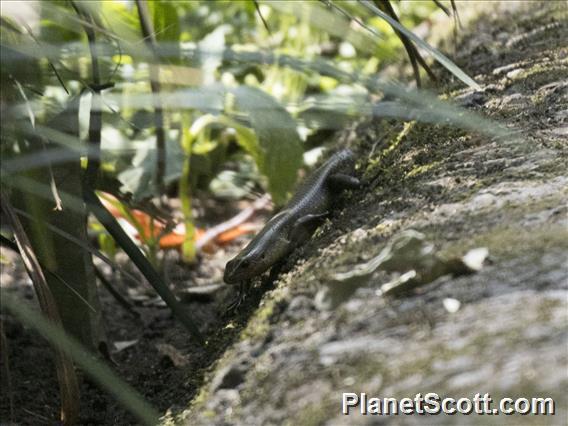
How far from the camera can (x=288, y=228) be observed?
10.6ft

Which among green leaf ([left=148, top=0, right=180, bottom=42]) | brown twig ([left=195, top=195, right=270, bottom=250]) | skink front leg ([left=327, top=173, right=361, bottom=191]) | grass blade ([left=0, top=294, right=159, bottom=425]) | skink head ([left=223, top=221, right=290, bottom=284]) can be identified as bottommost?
brown twig ([left=195, top=195, right=270, bottom=250])

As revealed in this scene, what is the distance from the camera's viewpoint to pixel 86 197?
9.49 ft

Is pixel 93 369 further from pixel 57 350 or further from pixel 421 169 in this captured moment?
pixel 421 169

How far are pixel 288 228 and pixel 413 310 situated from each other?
132cm

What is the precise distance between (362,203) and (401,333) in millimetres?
1105

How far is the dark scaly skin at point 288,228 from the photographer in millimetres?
3018

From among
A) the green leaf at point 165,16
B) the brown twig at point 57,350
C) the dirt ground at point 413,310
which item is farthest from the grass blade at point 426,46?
the green leaf at point 165,16

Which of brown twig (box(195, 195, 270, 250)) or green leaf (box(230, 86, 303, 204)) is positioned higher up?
green leaf (box(230, 86, 303, 204))

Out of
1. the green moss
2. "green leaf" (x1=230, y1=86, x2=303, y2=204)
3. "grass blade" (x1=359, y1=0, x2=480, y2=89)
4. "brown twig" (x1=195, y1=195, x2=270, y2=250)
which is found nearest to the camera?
"grass blade" (x1=359, y1=0, x2=480, y2=89)

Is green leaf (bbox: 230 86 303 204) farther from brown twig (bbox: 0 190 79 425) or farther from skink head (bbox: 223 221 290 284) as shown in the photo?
brown twig (bbox: 0 190 79 425)

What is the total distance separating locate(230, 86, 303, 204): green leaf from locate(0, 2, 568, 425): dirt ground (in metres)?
0.41

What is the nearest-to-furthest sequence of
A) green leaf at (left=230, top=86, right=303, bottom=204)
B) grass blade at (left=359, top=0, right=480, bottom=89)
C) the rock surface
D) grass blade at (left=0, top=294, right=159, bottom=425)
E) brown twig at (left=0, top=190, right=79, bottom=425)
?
the rock surface
grass blade at (left=0, top=294, right=159, bottom=425)
brown twig at (left=0, top=190, right=79, bottom=425)
grass blade at (left=359, top=0, right=480, bottom=89)
green leaf at (left=230, top=86, right=303, bottom=204)

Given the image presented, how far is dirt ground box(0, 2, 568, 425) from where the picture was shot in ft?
5.71

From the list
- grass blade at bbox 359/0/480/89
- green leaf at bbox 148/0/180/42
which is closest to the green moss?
grass blade at bbox 359/0/480/89
